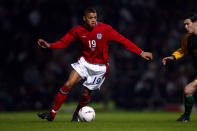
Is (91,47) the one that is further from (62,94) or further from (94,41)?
(62,94)

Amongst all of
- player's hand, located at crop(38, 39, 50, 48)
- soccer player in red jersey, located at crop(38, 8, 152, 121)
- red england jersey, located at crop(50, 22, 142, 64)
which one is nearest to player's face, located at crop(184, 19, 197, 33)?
soccer player in red jersey, located at crop(38, 8, 152, 121)

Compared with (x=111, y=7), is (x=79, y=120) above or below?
below

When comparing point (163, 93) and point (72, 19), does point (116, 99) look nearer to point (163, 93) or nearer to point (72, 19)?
point (163, 93)

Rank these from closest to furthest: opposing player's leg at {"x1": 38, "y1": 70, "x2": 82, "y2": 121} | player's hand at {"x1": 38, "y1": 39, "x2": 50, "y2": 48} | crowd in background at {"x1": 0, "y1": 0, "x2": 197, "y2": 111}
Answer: player's hand at {"x1": 38, "y1": 39, "x2": 50, "y2": 48}, opposing player's leg at {"x1": 38, "y1": 70, "x2": 82, "y2": 121}, crowd in background at {"x1": 0, "y1": 0, "x2": 197, "y2": 111}

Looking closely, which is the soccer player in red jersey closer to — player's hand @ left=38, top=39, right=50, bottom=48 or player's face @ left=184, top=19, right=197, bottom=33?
player's hand @ left=38, top=39, right=50, bottom=48

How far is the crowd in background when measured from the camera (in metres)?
14.8

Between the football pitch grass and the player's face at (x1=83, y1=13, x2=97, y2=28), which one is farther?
the player's face at (x1=83, y1=13, x2=97, y2=28)

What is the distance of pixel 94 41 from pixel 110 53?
21.2 feet

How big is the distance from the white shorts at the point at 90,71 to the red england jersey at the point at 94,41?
0.30 feet

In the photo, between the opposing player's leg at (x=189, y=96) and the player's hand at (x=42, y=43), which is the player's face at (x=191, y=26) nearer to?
the opposing player's leg at (x=189, y=96)

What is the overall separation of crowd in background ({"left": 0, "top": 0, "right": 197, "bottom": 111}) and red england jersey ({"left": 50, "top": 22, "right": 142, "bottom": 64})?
18.7ft

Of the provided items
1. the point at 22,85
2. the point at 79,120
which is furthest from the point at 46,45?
the point at 22,85

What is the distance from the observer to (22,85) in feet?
49.1

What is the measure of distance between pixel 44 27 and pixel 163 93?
4535 millimetres
